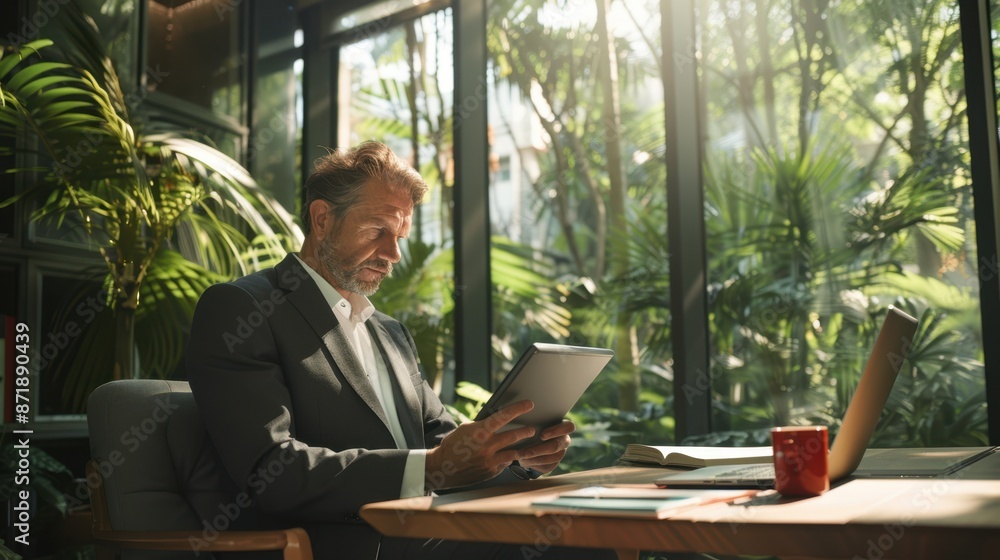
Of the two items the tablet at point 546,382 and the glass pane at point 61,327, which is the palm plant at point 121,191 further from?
the tablet at point 546,382

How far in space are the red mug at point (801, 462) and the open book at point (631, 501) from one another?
0.18ft

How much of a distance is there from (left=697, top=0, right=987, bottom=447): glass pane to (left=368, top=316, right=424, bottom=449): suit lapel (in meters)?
1.51

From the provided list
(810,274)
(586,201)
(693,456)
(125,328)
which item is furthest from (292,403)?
(586,201)

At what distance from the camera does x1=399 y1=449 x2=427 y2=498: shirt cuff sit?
1.51 meters

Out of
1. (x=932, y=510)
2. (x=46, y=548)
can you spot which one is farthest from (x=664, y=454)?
(x=46, y=548)

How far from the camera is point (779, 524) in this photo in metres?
0.93

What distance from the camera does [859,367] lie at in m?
3.13

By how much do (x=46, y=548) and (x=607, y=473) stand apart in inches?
85.7


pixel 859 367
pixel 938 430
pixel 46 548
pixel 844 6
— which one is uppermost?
pixel 844 6

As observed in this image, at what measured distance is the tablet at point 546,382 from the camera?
1387 millimetres

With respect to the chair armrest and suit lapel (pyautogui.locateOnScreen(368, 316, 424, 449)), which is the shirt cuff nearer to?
the chair armrest

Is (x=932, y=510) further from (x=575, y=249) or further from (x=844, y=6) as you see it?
(x=575, y=249)

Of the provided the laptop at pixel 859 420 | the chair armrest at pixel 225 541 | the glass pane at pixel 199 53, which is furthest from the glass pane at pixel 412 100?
the laptop at pixel 859 420

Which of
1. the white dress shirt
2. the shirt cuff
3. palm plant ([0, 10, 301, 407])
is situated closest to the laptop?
the shirt cuff
